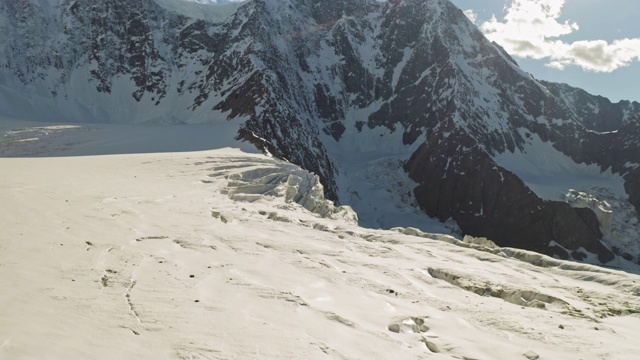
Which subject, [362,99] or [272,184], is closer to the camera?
[272,184]

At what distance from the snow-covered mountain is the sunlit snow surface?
52534mm

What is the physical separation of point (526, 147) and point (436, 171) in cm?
3382

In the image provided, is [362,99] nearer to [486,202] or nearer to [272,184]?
[486,202]

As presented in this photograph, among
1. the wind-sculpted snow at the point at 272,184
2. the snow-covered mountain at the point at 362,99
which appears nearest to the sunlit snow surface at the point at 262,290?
the wind-sculpted snow at the point at 272,184

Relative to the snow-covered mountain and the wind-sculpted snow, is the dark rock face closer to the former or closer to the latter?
the snow-covered mountain

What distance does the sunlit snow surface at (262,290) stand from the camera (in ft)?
18.5

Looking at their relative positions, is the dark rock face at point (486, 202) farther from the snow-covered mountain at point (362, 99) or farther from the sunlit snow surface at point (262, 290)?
the sunlit snow surface at point (262, 290)

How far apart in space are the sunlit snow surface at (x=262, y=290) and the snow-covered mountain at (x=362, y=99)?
52.5m

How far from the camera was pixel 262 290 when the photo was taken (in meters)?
8.09

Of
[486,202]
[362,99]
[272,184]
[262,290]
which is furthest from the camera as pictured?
[362,99]

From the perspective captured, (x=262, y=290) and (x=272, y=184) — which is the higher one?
(x=262, y=290)

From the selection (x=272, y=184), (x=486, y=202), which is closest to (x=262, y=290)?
(x=272, y=184)

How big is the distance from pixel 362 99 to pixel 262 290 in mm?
125142

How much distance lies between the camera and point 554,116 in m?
123
